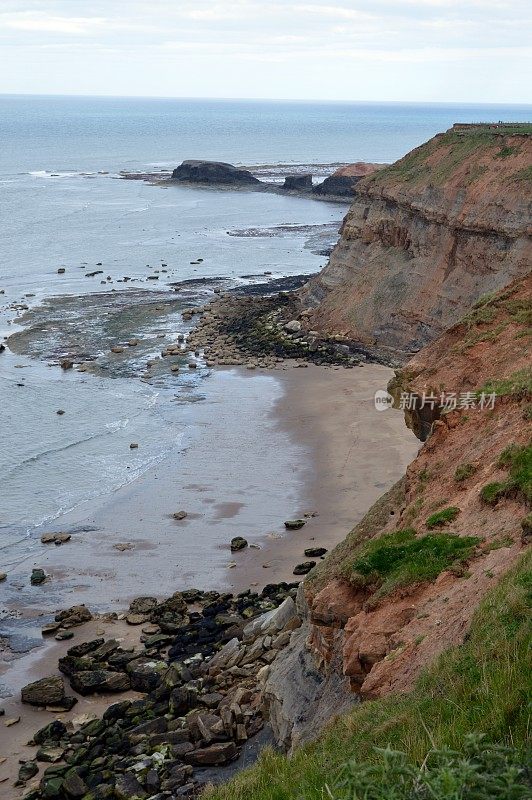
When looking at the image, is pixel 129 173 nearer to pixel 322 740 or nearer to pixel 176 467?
pixel 176 467

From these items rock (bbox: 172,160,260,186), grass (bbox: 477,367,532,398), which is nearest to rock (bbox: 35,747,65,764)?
grass (bbox: 477,367,532,398)

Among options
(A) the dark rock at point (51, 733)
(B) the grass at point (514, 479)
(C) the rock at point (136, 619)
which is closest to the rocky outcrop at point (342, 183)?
(C) the rock at point (136, 619)

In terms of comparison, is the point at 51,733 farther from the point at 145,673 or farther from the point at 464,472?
the point at 464,472

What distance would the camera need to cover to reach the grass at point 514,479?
14.2m

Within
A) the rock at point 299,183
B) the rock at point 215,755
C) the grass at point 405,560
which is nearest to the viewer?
the grass at point 405,560

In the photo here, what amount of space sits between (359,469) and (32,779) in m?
17.2

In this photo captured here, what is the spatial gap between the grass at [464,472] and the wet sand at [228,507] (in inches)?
353

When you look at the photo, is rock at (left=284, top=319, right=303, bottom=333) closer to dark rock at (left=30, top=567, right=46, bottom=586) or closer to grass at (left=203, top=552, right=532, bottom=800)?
dark rock at (left=30, top=567, right=46, bottom=586)

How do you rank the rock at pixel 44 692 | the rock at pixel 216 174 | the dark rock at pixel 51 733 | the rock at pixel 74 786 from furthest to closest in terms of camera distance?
the rock at pixel 216 174 < the rock at pixel 44 692 < the dark rock at pixel 51 733 < the rock at pixel 74 786

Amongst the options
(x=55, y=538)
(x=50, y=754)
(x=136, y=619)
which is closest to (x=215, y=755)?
(x=50, y=754)

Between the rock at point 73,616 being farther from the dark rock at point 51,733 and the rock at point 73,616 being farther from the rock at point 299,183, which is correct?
the rock at point 299,183

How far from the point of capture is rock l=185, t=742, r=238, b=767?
15.8 m

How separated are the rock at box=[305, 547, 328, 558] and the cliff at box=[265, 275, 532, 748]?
7.46 metres

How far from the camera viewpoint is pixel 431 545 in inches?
563
